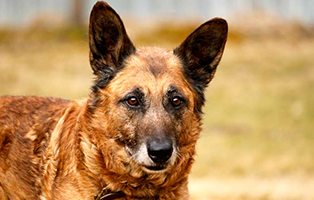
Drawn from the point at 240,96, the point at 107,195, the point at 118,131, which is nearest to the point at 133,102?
the point at 118,131

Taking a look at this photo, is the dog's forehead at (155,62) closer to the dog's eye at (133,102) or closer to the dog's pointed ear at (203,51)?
the dog's pointed ear at (203,51)

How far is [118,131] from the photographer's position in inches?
197

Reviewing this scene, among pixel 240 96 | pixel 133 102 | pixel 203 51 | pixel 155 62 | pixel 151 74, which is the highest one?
pixel 240 96

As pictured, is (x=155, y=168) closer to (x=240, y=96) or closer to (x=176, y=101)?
(x=176, y=101)

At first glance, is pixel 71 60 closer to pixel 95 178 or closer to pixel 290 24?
pixel 290 24

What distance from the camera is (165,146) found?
4.68m

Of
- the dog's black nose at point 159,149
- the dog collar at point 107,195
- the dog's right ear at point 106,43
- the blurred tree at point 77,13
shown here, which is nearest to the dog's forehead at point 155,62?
the dog's right ear at point 106,43

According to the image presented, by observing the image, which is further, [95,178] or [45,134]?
[45,134]

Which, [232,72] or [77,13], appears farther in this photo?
[77,13]

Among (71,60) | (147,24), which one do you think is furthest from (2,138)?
(147,24)

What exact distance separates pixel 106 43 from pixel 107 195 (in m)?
1.41

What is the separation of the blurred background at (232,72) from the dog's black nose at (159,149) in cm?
427

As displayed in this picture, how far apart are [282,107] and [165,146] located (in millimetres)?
12561

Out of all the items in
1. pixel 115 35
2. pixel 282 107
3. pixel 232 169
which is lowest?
pixel 115 35
